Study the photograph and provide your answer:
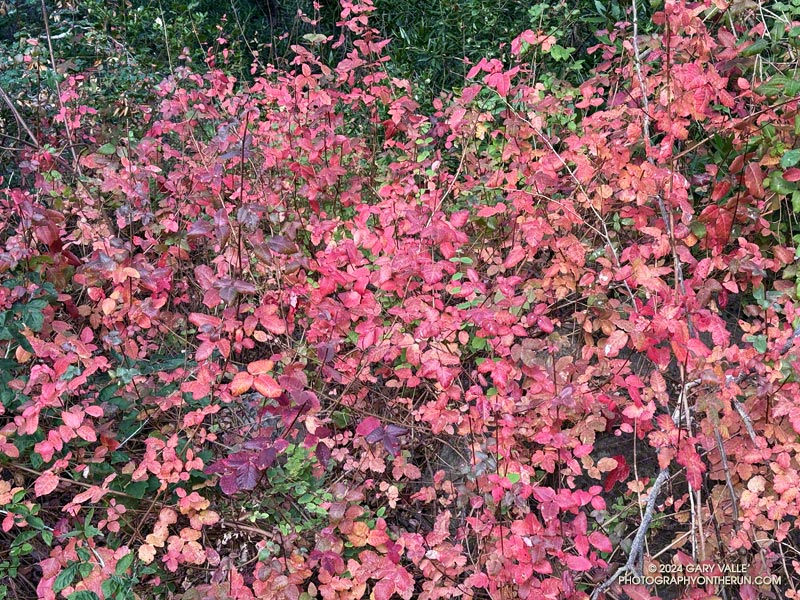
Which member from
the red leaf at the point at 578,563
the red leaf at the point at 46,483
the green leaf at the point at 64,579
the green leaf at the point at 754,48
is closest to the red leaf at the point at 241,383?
the red leaf at the point at 46,483

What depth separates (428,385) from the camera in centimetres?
235

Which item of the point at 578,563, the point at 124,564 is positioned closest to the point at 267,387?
the point at 124,564

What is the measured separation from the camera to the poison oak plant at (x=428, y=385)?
6.19ft

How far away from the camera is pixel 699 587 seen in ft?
6.23

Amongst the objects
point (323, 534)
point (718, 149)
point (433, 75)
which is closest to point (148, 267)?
point (323, 534)

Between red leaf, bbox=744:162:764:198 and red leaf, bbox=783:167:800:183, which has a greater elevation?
red leaf, bbox=783:167:800:183

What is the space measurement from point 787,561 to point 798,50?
1.85 metres

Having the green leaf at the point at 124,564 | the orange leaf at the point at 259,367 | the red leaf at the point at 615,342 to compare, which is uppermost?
the orange leaf at the point at 259,367

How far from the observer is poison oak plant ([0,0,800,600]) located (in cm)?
189

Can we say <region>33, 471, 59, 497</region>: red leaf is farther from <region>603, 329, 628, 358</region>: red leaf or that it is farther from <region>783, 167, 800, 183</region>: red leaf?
<region>783, 167, 800, 183</region>: red leaf

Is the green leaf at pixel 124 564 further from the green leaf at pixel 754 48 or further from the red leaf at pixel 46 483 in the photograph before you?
the green leaf at pixel 754 48

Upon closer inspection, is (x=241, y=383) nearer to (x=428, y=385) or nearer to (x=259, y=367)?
(x=259, y=367)

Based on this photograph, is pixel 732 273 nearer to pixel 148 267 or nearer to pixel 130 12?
pixel 148 267

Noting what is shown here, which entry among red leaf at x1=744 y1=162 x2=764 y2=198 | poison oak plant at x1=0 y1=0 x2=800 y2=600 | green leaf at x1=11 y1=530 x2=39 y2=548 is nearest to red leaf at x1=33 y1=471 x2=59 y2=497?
poison oak plant at x1=0 y1=0 x2=800 y2=600
